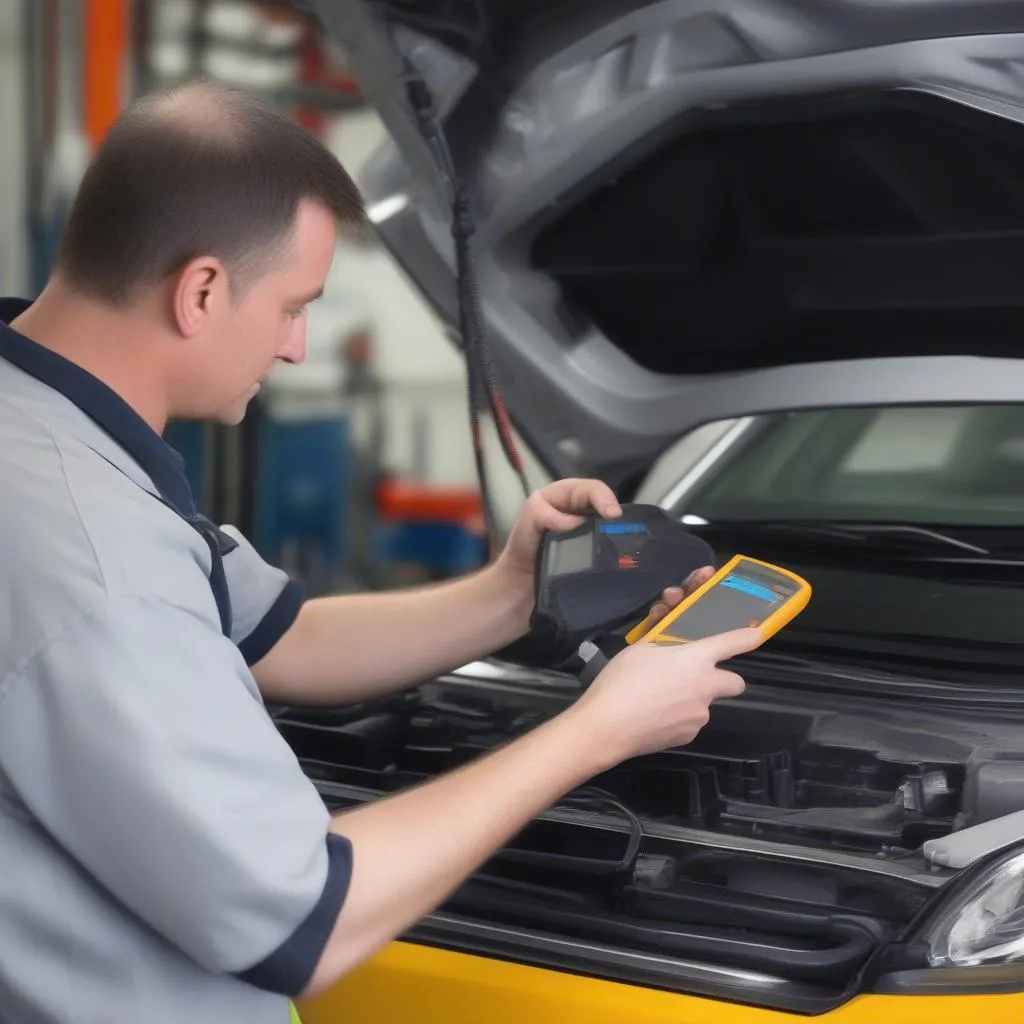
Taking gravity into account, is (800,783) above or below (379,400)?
above

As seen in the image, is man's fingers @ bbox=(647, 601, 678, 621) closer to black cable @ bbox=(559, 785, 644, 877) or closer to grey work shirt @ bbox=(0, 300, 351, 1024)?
black cable @ bbox=(559, 785, 644, 877)

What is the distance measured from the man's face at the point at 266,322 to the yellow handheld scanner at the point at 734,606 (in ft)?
1.31

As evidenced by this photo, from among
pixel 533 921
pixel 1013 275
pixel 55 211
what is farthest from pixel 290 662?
pixel 55 211

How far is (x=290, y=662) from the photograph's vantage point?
134 centimetres

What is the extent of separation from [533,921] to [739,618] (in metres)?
0.32

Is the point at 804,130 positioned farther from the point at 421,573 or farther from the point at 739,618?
the point at 421,573

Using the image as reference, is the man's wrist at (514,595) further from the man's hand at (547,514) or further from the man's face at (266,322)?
the man's face at (266,322)

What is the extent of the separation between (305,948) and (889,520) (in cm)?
104

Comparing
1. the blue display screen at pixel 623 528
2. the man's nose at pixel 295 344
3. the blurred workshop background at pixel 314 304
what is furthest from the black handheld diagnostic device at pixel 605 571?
the blurred workshop background at pixel 314 304

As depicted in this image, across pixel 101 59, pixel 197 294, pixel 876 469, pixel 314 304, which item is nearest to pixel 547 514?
pixel 197 294

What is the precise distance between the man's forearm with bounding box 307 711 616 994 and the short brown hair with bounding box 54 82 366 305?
0.40m

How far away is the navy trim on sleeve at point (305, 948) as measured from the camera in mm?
799

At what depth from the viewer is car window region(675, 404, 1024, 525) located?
5.35 ft

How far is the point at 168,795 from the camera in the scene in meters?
0.77
